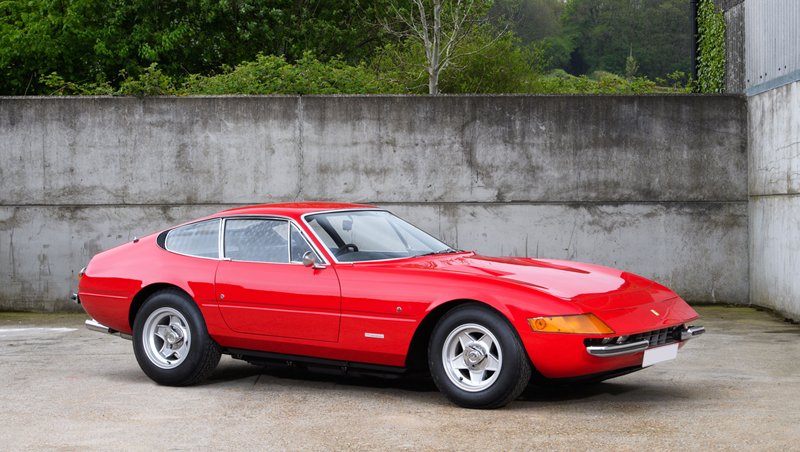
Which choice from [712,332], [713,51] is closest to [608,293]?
[712,332]

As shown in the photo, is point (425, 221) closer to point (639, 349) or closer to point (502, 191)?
point (502, 191)

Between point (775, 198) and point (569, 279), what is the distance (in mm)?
5396

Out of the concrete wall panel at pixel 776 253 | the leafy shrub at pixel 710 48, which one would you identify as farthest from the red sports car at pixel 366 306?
the leafy shrub at pixel 710 48

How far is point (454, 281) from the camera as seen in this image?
4598 mm

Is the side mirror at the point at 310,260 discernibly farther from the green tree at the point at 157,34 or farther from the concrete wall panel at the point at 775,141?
the green tree at the point at 157,34

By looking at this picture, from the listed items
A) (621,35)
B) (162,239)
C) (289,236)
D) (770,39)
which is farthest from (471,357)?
(621,35)

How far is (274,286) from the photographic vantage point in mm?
5094

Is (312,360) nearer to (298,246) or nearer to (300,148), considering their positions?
(298,246)

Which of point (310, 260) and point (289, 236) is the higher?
point (289, 236)

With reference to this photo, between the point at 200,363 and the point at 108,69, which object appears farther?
the point at 108,69

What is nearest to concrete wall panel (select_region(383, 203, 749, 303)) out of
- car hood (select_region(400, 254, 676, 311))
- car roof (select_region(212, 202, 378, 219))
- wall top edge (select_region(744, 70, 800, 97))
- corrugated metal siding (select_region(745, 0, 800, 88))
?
wall top edge (select_region(744, 70, 800, 97))

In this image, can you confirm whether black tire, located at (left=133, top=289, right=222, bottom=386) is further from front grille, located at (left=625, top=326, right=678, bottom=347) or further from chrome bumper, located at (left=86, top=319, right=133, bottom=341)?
front grille, located at (left=625, top=326, right=678, bottom=347)

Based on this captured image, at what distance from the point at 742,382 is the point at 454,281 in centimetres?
230

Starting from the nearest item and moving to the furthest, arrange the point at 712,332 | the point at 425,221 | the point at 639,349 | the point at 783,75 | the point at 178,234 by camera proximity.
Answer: the point at 639,349
the point at 178,234
the point at 712,332
the point at 783,75
the point at 425,221
